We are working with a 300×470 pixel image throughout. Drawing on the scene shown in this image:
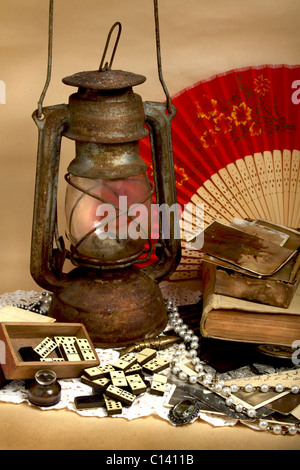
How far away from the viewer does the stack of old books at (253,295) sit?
174 centimetres

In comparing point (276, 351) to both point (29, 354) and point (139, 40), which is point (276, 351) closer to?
point (29, 354)

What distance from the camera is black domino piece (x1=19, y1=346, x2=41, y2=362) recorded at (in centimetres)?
164

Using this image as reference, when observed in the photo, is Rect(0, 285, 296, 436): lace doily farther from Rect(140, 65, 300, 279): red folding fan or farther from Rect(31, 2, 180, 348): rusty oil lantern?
Rect(140, 65, 300, 279): red folding fan

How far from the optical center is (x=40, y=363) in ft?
5.26

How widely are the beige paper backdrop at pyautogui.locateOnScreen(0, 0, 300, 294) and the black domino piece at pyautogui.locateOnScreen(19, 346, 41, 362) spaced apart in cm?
65

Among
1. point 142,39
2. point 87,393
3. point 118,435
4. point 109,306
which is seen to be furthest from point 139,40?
point 118,435

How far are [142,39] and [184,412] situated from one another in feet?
3.96

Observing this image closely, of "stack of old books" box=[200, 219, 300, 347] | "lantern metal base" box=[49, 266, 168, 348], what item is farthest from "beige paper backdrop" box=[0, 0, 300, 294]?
"stack of old books" box=[200, 219, 300, 347]

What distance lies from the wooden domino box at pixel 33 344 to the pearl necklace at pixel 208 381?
0.68ft

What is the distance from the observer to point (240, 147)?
2135 mm
